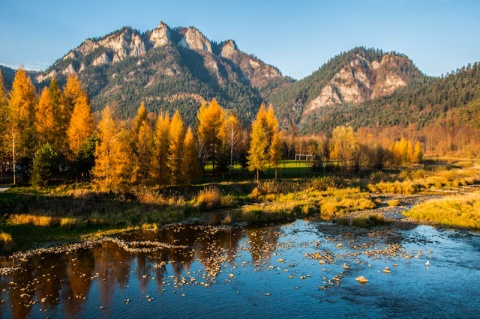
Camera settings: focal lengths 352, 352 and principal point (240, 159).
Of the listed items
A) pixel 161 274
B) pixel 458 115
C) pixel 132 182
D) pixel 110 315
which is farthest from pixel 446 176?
pixel 458 115

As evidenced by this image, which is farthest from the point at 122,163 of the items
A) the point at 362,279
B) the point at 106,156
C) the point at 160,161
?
the point at 362,279

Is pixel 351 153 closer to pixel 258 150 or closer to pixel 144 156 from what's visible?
pixel 258 150

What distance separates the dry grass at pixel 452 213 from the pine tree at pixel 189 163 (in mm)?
27387

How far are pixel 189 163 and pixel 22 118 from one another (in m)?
22.6

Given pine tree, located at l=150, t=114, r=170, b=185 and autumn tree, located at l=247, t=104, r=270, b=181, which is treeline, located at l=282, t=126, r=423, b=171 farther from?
pine tree, located at l=150, t=114, r=170, b=185

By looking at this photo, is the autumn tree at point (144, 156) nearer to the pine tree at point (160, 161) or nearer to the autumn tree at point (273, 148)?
the pine tree at point (160, 161)

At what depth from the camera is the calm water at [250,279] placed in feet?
52.6

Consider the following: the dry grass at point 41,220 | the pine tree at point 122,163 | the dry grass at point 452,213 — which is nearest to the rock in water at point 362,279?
the dry grass at point 452,213

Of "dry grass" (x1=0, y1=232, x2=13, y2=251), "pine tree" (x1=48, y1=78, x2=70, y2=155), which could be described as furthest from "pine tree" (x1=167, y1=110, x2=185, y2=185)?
"dry grass" (x1=0, y1=232, x2=13, y2=251)

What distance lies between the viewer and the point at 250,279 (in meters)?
19.7

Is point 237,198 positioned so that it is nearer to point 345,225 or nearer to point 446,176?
point 345,225

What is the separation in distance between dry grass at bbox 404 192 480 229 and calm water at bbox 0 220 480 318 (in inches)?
198

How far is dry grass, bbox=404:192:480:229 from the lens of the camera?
33250 mm

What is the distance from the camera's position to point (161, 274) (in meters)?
20.4
